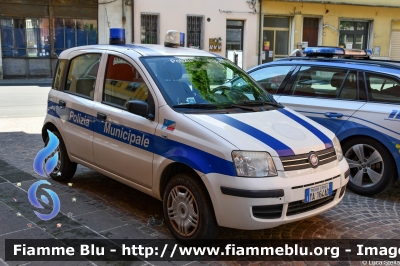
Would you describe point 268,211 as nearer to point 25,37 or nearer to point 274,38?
point 25,37

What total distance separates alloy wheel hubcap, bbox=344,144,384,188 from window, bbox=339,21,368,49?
71.4 feet

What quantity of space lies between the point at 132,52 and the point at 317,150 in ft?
7.22

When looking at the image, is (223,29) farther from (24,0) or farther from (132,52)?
(132,52)

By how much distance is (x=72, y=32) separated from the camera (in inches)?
846

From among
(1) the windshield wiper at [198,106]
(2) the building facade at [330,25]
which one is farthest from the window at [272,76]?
(2) the building facade at [330,25]

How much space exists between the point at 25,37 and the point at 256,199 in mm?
19781

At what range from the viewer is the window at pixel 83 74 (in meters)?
5.30

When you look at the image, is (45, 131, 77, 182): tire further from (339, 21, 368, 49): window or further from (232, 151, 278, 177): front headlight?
(339, 21, 368, 49): window

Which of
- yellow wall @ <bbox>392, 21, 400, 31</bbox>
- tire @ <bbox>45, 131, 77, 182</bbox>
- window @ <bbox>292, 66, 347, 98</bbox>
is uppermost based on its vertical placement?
yellow wall @ <bbox>392, 21, 400, 31</bbox>

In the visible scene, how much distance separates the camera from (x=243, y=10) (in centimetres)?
2356

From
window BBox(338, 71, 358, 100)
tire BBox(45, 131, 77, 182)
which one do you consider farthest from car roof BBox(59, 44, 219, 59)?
window BBox(338, 71, 358, 100)

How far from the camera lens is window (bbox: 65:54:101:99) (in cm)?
530

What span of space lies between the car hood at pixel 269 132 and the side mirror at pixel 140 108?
1.41 feet

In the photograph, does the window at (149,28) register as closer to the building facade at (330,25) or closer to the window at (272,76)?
the building facade at (330,25)
